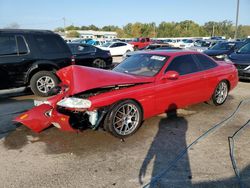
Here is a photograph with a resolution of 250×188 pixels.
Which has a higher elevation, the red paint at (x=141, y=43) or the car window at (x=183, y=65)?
the car window at (x=183, y=65)

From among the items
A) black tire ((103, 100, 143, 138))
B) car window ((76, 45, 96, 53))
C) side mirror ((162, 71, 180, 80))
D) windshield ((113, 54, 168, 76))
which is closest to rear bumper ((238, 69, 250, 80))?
windshield ((113, 54, 168, 76))

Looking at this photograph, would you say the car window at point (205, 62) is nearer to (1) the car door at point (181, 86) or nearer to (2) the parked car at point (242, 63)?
(1) the car door at point (181, 86)

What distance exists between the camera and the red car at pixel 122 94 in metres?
4.45

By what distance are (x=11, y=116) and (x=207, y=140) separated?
420 cm

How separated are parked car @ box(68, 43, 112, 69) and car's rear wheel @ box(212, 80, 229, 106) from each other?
6067mm

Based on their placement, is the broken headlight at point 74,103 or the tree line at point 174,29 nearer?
the broken headlight at point 74,103

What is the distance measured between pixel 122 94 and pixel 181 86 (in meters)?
1.57

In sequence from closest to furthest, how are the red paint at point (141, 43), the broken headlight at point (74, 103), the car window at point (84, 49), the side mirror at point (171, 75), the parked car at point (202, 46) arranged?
the broken headlight at point (74, 103), the side mirror at point (171, 75), the car window at point (84, 49), the parked car at point (202, 46), the red paint at point (141, 43)

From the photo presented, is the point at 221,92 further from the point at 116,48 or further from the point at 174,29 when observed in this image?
the point at 174,29

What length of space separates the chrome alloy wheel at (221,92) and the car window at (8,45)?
5.52 metres

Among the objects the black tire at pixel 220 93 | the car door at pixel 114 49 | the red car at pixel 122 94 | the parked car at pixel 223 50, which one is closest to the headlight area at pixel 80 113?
the red car at pixel 122 94

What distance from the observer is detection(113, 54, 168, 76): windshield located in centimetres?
547

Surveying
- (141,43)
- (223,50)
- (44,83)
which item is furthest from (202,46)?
(44,83)

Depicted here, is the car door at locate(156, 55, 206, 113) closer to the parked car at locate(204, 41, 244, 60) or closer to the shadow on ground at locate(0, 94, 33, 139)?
the shadow on ground at locate(0, 94, 33, 139)
